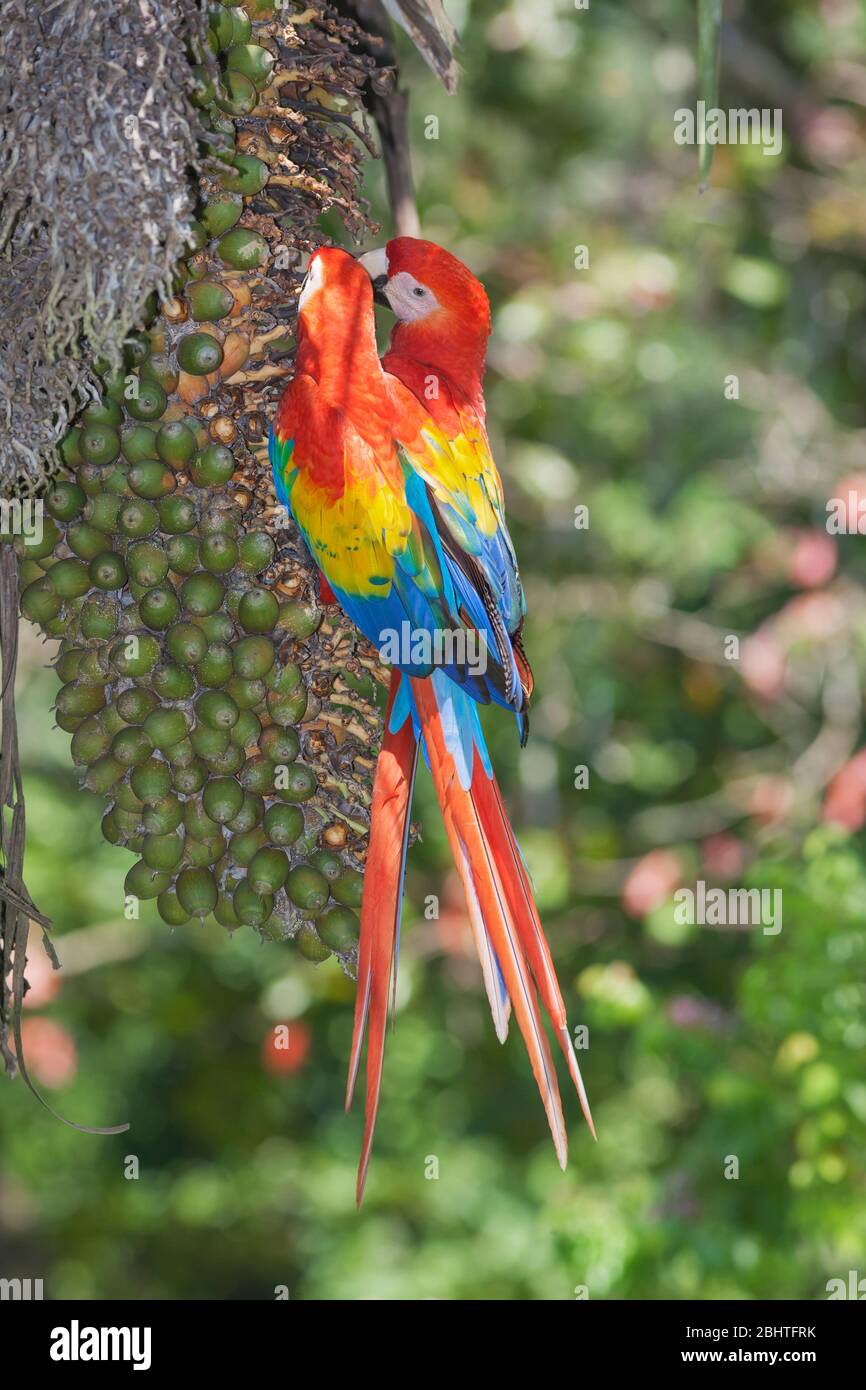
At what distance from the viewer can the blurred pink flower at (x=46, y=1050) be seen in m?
3.38

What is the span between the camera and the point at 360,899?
122 cm

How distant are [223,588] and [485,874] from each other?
0.32m

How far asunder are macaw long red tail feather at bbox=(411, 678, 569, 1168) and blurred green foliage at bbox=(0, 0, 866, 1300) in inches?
68.8

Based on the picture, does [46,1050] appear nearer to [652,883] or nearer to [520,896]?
[652,883]

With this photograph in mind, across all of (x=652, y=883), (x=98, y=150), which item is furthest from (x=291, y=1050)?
(x=98, y=150)

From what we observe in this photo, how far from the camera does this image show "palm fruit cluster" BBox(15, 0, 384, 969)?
1158mm

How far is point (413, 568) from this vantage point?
1171mm

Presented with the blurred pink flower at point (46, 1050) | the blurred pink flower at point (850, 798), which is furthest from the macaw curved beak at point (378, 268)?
the blurred pink flower at point (46, 1050)

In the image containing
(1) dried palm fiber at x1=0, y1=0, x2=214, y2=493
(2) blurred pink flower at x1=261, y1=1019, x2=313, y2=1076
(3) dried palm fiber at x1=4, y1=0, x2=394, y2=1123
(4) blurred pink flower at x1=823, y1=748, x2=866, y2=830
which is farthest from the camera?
(2) blurred pink flower at x1=261, y1=1019, x2=313, y2=1076

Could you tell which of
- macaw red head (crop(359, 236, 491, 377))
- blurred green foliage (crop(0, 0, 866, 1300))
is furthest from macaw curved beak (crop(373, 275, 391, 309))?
blurred green foliage (crop(0, 0, 866, 1300))

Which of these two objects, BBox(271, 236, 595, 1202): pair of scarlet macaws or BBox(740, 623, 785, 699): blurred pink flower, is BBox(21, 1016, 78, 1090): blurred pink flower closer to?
BBox(740, 623, 785, 699): blurred pink flower

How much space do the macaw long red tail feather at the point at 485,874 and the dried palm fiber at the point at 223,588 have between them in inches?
3.5

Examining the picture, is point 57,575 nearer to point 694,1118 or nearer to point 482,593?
point 482,593

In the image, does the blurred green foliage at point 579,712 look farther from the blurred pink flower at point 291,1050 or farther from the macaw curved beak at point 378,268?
the macaw curved beak at point 378,268
